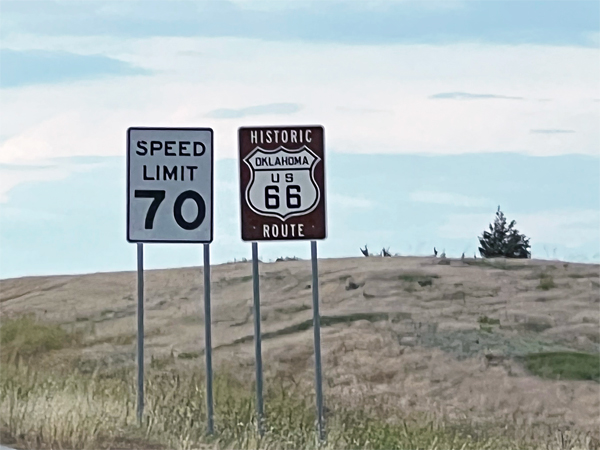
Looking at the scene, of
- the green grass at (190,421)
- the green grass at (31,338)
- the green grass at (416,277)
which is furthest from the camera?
the green grass at (416,277)

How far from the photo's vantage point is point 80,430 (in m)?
11.1

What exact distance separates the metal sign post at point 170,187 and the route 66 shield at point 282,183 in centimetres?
57

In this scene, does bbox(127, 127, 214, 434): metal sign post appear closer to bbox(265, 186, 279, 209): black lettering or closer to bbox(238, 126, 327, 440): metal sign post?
bbox(238, 126, 327, 440): metal sign post

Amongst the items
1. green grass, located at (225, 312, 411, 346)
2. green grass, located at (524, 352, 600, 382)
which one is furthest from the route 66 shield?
green grass, located at (225, 312, 411, 346)

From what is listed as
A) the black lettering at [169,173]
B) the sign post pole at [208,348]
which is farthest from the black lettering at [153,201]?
the sign post pole at [208,348]

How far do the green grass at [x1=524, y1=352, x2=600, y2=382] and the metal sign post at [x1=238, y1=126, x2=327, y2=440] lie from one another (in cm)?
688

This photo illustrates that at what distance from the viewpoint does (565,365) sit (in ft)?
58.8

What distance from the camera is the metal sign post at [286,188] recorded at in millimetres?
11656

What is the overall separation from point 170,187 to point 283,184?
119cm

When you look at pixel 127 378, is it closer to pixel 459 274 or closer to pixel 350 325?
pixel 350 325

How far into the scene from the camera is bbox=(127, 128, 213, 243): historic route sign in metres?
11.9

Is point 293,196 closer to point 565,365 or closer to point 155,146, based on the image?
point 155,146

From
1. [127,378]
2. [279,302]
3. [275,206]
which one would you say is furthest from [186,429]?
[279,302]

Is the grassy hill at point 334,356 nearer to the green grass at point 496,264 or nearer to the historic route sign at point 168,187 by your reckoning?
the green grass at point 496,264
